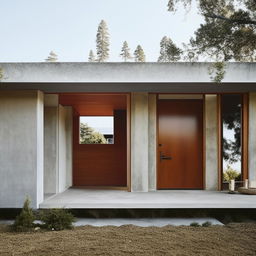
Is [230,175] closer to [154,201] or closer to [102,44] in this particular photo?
[154,201]

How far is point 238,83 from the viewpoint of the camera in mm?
7453

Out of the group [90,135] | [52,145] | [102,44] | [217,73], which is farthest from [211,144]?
[102,44]

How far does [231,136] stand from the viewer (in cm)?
944

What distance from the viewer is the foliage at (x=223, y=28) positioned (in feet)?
21.1

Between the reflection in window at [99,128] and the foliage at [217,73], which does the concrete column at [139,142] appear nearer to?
the foliage at [217,73]

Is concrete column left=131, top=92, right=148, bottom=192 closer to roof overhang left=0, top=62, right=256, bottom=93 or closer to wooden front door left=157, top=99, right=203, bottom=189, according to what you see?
wooden front door left=157, top=99, right=203, bottom=189

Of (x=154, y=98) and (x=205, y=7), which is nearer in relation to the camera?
(x=205, y=7)

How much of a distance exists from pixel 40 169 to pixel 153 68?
3.21m

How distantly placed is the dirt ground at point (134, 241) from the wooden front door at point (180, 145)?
2897 millimetres

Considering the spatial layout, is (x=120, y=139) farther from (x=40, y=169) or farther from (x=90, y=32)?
(x=90, y=32)

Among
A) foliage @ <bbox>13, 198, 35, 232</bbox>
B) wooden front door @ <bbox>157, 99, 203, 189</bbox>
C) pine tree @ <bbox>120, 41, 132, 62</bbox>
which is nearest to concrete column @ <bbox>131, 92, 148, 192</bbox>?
wooden front door @ <bbox>157, 99, 203, 189</bbox>

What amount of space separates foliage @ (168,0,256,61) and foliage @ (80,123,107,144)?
256 inches

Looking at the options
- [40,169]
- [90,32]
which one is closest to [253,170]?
[40,169]

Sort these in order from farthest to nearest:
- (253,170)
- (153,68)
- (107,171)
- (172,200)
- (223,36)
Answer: (107,171), (253,170), (172,200), (153,68), (223,36)
